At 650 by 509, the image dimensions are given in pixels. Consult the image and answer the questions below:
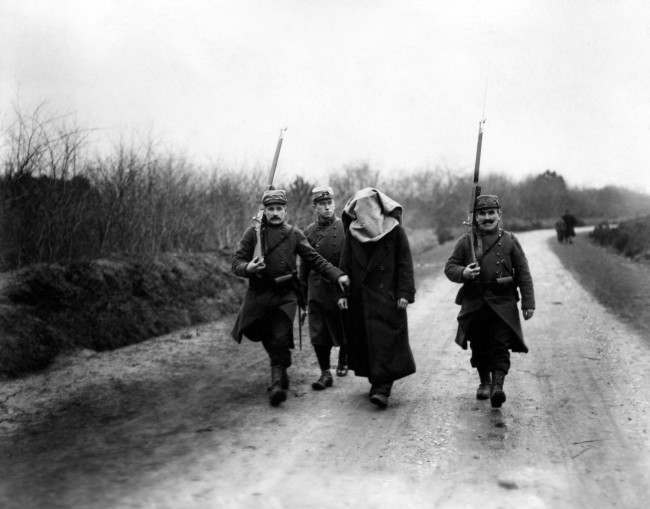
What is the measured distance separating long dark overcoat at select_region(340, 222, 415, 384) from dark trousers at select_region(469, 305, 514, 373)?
1.95 feet

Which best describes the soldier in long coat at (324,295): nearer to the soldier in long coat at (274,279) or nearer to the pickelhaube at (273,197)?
the soldier in long coat at (274,279)

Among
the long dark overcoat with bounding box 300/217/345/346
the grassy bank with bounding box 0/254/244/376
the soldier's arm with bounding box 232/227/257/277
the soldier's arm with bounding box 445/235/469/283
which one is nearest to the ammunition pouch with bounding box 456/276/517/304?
the soldier's arm with bounding box 445/235/469/283

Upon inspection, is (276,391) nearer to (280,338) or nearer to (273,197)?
(280,338)

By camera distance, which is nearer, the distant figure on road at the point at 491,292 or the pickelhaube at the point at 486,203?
the distant figure on road at the point at 491,292

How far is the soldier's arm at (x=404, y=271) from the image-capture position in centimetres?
611

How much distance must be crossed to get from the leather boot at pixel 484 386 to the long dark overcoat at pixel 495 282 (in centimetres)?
31

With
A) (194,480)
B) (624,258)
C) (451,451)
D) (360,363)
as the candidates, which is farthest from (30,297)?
(624,258)

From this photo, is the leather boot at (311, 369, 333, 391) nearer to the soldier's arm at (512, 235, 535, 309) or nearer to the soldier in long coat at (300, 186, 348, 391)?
the soldier in long coat at (300, 186, 348, 391)

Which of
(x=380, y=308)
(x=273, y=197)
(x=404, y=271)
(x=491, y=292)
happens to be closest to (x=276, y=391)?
(x=380, y=308)

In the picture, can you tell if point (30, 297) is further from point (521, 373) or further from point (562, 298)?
point (562, 298)

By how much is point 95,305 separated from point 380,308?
4325 mm

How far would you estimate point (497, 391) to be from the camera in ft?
18.6

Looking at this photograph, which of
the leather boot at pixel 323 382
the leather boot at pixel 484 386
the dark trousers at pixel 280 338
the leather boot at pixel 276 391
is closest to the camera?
the leather boot at pixel 276 391

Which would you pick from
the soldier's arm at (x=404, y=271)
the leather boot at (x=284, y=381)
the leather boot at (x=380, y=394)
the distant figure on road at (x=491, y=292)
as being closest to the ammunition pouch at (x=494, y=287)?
the distant figure on road at (x=491, y=292)
